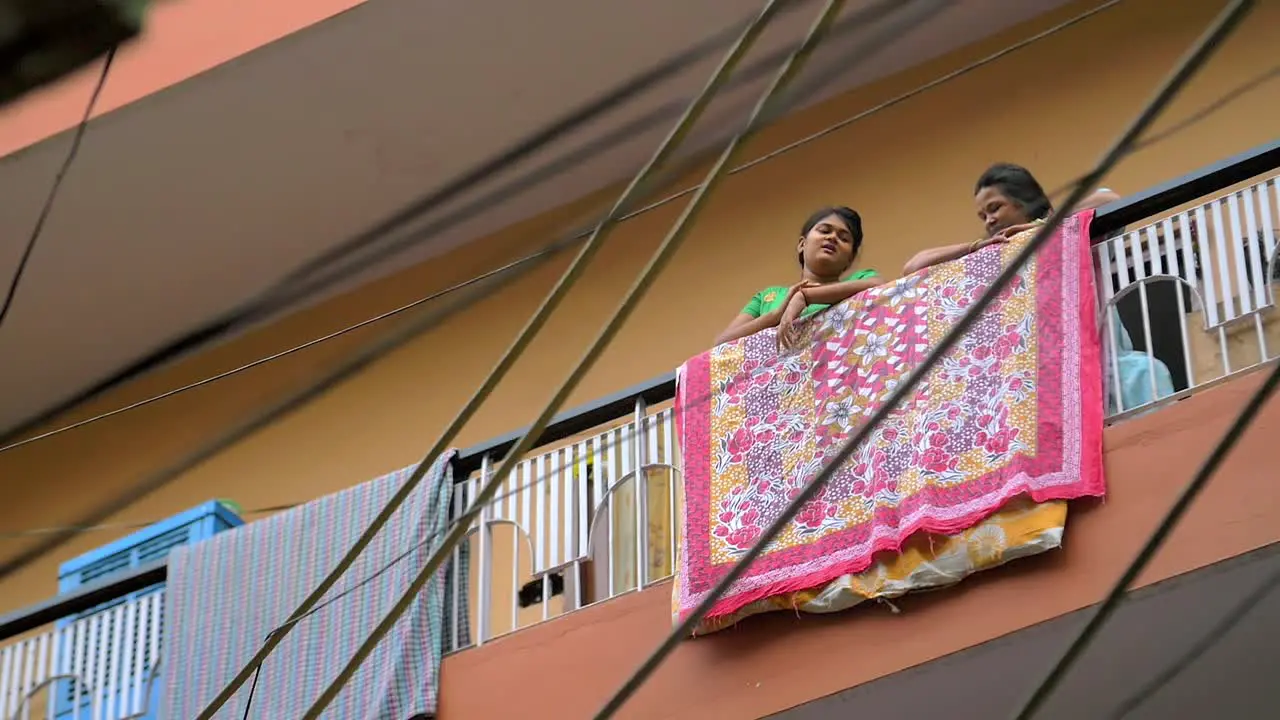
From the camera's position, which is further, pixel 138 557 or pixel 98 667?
pixel 138 557

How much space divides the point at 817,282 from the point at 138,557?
3.72m

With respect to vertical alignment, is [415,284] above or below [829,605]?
above

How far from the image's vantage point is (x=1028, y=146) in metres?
9.68

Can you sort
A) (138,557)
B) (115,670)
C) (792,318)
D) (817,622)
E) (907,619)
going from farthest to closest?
1. (138,557)
2. (115,670)
3. (792,318)
4. (817,622)
5. (907,619)

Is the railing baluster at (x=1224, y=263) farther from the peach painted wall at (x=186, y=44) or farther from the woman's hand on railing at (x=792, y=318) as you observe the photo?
the peach painted wall at (x=186, y=44)

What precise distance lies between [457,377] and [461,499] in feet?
9.29

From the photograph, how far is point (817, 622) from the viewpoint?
23.2 feet

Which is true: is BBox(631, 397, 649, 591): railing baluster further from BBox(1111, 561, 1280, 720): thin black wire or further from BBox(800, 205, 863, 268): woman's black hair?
BBox(1111, 561, 1280, 720): thin black wire

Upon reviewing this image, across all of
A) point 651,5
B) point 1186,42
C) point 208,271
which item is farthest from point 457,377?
point 1186,42

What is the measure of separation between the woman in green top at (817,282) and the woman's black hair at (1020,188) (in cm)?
53

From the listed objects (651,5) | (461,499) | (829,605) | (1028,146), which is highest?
(651,5)

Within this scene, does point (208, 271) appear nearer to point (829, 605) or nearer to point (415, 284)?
point (415, 284)

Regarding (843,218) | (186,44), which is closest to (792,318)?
(843,218)

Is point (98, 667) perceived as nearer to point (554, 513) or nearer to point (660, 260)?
point (554, 513)
